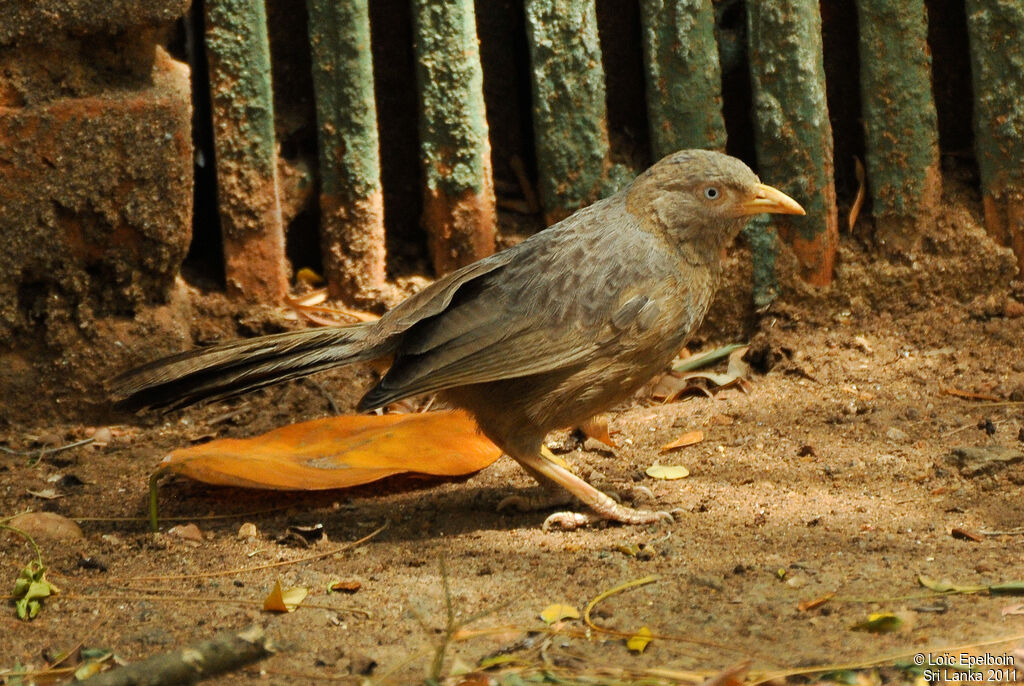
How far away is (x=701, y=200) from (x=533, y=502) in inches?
49.4

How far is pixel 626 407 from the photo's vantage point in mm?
5027

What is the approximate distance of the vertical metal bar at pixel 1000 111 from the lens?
4.76m

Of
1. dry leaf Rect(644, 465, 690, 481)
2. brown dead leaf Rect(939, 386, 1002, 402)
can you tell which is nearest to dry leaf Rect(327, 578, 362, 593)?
dry leaf Rect(644, 465, 690, 481)

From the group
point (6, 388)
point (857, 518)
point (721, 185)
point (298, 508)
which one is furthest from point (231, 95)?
point (857, 518)

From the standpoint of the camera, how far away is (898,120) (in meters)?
4.88

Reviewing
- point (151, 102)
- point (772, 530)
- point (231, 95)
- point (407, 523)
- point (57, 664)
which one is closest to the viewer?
point (57, 664)

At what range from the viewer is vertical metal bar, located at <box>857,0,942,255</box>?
15.7 ft

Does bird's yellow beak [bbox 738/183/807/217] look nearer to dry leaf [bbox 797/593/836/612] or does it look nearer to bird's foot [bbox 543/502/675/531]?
bird's foot [bbox 543/502/675/531]

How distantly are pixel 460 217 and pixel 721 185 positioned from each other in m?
1.35

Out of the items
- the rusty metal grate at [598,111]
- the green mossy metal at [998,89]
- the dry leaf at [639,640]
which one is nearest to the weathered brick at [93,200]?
the rusty metal grate at [598,111]

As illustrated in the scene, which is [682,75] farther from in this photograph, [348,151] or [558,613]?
[558,613]

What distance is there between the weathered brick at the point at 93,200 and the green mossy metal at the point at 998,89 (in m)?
3.32

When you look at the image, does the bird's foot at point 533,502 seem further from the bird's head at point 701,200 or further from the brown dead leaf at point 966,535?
the brown dead leaf at point 966,535

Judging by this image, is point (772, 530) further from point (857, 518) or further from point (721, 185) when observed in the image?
point (721, 185)
